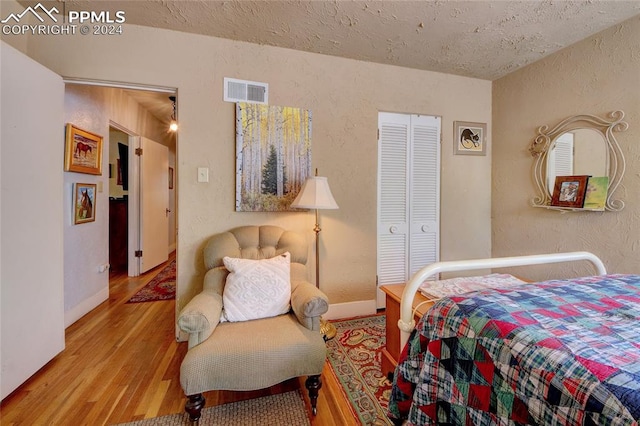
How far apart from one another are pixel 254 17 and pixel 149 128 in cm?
322

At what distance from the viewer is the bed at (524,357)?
2.07ft

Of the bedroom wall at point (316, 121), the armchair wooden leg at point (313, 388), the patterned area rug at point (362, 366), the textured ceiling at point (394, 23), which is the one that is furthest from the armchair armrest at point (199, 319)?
the textured ceiling at point (394, 23)

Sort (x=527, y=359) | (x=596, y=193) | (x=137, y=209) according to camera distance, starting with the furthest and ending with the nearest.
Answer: (x=137, y=209) → (x=596, y=193) → (x=527, y=359)

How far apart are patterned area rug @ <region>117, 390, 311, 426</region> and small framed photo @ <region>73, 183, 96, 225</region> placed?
2022 mm

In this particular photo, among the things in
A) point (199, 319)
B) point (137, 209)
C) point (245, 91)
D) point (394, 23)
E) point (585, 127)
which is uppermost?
point (394, 23)

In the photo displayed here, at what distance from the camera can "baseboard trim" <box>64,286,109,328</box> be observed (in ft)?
7.84

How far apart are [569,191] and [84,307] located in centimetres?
443

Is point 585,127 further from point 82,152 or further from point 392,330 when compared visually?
point 82,152

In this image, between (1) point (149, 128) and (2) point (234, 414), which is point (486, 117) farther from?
(1) point (149, 128)

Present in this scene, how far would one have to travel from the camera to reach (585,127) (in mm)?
2230

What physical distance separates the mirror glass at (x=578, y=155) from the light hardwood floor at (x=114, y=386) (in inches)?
99.4

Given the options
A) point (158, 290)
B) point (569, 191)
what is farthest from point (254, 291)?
point (569, 191)

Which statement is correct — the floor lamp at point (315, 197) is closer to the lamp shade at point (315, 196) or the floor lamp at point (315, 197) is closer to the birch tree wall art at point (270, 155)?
the lamp shade at point (315, 196)

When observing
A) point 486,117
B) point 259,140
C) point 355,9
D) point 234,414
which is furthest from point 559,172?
point 234,414
